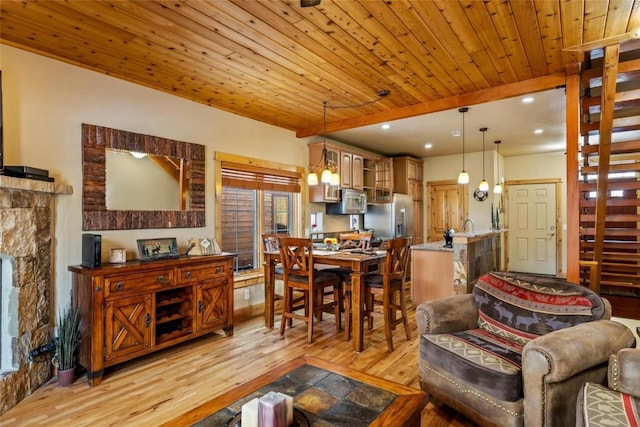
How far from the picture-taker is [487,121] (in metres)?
4.73

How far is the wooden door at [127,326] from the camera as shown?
2.69 m

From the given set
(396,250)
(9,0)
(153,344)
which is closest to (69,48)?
(9,0)

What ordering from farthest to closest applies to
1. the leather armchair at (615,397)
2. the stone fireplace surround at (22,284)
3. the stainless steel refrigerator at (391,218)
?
→ the stainless steel refrigerator at (391,218), the stone fireplace surround at (22,284), the leather armchair at (615,397)

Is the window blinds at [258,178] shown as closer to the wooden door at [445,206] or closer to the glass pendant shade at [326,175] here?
the glass pendant shade at [326,175]

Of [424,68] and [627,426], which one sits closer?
[627,426]

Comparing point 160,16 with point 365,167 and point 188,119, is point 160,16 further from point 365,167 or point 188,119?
point 365,167

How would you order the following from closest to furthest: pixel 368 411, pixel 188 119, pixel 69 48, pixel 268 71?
pixel 368 411 → pixel 69 48 → pixel 268 71 → pixel 188 119

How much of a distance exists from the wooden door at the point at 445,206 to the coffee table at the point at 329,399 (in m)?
5.93

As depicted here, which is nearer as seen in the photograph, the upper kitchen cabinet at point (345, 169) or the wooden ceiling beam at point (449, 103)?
the wooden ceiling beam at point (449, 103)

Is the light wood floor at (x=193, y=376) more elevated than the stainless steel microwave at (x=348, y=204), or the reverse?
the stainless steel microwave at (x=348, y=204)

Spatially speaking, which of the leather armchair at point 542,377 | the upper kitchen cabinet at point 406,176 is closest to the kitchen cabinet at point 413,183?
the upper kitchen cabinet at point 406,176

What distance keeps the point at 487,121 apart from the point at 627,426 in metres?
4.13

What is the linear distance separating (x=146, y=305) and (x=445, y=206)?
19.8 feet

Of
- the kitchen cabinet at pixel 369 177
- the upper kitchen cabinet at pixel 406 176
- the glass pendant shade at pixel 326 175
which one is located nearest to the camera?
the glass pendant shade at pixel 326 175
